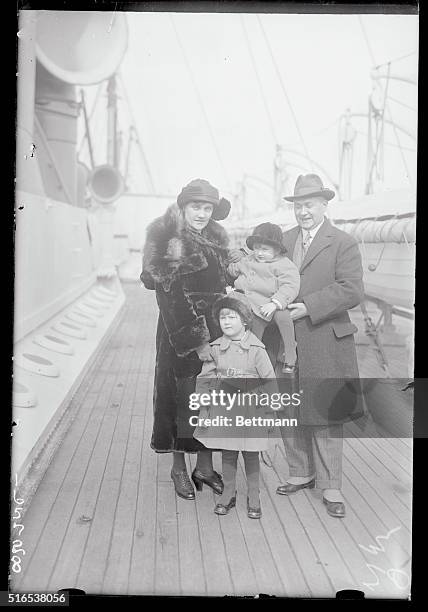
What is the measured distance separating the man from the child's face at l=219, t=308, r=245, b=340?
23 centimetres

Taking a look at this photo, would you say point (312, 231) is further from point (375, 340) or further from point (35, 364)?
point (35, 364)

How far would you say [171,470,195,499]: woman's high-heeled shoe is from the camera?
3.43 metres

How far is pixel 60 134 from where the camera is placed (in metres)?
3.69

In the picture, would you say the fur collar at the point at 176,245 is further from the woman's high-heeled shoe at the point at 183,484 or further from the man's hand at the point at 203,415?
the woman's high-heeled shoe at the point at 183,484

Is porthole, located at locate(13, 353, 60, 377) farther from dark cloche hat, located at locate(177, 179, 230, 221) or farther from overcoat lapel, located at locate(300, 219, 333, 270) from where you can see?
overcoat lapel, located at locate(300, 219, 333, 270)

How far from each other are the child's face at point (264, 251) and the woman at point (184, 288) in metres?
0.13

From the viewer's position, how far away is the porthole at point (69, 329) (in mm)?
3787

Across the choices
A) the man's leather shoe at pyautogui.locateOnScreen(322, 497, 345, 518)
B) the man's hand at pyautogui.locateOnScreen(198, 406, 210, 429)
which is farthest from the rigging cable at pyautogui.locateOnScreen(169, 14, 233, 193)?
the man's leather shoe at pyautogui.locateOnScreen(322, 497, 345, 518)

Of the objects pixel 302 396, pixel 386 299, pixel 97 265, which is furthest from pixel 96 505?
pixel 386 299

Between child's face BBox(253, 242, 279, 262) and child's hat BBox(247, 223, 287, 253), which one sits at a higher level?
child's hat BBox(247, 223, 287, 253)

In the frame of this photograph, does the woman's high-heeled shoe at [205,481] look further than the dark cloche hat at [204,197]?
Yes

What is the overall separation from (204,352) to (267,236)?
0.54m

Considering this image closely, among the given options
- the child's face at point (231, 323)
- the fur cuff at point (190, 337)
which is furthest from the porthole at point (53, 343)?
the child's face at point (231, 323)

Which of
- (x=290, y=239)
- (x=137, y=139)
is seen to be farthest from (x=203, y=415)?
(x=137, y=139)
